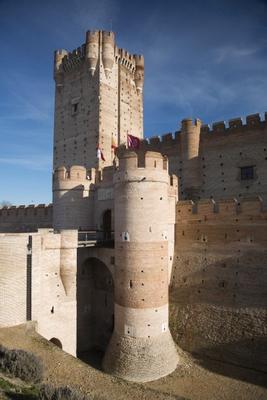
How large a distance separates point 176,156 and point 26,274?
42.7ft

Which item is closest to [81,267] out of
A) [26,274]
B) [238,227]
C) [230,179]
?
[26,274]

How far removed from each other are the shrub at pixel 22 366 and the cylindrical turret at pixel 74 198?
11884 millimetres

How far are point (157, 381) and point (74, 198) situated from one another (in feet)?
38.1

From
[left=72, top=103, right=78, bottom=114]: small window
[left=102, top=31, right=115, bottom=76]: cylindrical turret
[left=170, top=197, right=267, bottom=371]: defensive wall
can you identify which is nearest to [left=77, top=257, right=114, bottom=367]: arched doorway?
[left=170, top=197, right=267, bottom=371]: defensive wall

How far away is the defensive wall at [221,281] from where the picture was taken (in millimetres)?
15734

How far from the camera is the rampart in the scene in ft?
91.3

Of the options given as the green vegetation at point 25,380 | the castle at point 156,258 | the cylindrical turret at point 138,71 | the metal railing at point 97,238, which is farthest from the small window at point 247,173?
the green vegetation at point 25,380

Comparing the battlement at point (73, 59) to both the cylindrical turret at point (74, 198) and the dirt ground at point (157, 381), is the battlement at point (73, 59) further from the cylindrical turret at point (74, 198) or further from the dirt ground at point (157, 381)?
the dirt ground at point (157, 381)

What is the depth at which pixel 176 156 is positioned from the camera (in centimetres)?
2333

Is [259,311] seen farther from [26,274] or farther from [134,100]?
[134,100]

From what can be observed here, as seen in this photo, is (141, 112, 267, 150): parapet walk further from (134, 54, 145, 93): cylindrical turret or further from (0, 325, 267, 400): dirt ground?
(0, 325, 267, 400): dirt ground

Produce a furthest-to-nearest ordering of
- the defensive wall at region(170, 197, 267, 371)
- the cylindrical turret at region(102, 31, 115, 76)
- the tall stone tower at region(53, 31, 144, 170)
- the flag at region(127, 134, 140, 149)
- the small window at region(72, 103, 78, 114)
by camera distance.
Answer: the small window at region(72, 103, 78, 114) < the cylindrical turret at region(102, 31, 115, 76) < the tall stone tower at region(53, 31, 144, 170) < the flag at region(127, 134, 140, 149) < the defensive wall at region(170, 197, 267, 371)

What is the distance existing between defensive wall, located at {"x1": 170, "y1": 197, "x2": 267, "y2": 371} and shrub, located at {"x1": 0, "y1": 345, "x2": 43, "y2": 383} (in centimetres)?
958

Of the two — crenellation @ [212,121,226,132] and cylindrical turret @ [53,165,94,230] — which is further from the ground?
crenellation @ [212,121,226,132]
